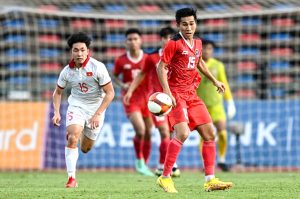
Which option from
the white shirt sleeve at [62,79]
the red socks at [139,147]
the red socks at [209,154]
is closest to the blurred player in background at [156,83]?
the red socks at [139,147]

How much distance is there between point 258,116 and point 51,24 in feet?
21.6

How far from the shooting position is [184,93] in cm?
862

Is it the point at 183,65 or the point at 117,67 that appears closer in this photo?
the point at 183,65

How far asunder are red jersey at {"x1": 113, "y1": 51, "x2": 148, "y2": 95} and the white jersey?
3271 millimetres

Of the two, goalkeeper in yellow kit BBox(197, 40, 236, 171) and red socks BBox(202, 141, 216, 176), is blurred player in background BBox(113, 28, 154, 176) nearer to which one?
goalkeeper in yellow kit BBox(197, 40, 236, 171)

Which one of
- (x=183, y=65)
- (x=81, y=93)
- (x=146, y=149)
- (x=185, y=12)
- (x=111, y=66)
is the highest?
(x=111, y=66)

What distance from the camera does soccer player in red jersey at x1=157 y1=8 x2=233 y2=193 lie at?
831 centimetres

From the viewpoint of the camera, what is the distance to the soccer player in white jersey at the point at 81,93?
9234 millimetres

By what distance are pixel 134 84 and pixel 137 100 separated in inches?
28.2

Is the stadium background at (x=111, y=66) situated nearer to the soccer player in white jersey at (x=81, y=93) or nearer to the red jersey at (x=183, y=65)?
the soccer player in white jersey at (x=81, y=93)

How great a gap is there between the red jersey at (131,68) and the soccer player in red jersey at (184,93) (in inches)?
161

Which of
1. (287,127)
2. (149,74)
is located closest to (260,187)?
(149,74)

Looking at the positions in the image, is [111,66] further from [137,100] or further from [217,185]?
[217,185]

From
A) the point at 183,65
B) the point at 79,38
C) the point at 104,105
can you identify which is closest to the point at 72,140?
the point at 104,105
